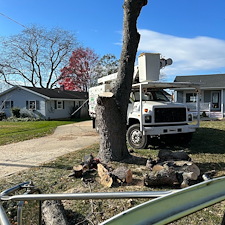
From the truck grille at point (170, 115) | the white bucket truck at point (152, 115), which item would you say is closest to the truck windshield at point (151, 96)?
the white bucket truck at point (152, 115)

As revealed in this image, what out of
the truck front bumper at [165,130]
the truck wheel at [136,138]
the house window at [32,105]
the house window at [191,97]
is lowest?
the truck wheel at [136,138]

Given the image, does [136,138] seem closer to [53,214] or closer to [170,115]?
[170,115]

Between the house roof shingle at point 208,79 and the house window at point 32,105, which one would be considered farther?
the house window at point 32,105

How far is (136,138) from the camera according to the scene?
8.50 metres

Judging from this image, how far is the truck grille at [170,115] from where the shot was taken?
8.29 meters

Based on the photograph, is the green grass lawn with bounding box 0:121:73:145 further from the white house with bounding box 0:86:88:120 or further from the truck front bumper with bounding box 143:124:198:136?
the white house with bounding box 0:86:88:120

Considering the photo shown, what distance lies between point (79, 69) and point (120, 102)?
119 ft

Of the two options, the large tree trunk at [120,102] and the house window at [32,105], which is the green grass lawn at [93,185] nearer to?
the large tree trunk at [120,102]

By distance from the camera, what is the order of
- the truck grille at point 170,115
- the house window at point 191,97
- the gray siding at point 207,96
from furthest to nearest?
the gray siding at point 207,96
the house window at point 191,97
the truck grille at point 170,115

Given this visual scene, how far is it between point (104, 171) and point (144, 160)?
1735 millimetres

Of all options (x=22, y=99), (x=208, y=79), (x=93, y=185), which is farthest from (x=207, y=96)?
(x=93, y=185)

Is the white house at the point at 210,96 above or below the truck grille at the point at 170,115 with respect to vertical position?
above

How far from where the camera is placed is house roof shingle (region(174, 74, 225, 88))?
76.5 feet

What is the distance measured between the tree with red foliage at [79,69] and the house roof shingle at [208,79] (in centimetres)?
1906
